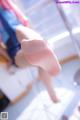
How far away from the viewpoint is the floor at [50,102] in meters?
1.26

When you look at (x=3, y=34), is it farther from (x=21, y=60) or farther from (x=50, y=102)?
(x=50, y=102)

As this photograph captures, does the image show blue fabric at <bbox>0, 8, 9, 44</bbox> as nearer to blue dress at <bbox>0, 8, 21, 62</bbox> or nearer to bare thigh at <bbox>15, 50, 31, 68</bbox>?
blue dress at <bbox>0, 8, 21, 62</bbox>

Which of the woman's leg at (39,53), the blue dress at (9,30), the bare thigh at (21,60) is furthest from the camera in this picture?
the blue dress at (9,30)

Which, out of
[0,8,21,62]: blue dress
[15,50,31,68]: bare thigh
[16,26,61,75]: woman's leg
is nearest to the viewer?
[16,26,61,75]: woman's leg

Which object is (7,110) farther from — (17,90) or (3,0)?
(3,0)

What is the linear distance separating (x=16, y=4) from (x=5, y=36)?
319 millimetres

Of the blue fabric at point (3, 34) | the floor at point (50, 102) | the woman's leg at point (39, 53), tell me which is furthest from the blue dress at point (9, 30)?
the floor at point (50, 102)

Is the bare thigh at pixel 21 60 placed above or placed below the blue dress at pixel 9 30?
below

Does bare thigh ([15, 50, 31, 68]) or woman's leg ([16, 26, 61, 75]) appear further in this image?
bare thigh ([15, 50, 31, 68])

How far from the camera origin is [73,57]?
5.35 feet

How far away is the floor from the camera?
4.14 ft

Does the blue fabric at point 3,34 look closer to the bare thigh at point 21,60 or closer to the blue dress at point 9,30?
the blue dress at point 9,30

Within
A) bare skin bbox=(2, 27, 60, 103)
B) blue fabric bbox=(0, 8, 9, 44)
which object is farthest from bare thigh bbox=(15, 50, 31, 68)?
blue fabric bbox=(0, 8, 9, 44)

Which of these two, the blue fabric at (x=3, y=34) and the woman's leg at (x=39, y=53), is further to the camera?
the blue fabric at (x=3, y=34)
